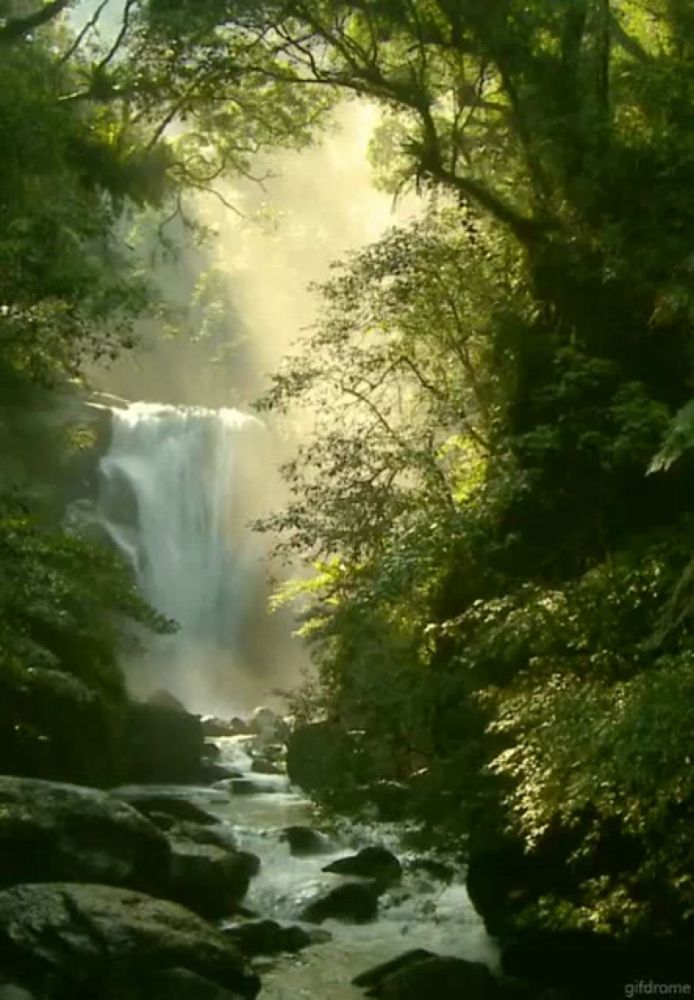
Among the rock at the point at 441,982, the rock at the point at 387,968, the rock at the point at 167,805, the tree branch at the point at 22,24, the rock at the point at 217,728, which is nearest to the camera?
the rock at the point at 441,982

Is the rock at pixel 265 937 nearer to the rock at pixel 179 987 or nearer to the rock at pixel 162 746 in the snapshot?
the rock at pixel 179 987

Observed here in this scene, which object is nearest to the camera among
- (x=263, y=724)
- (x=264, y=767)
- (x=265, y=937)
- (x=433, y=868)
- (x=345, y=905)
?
(x=265, y=937)

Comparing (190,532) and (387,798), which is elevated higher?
(190,532)

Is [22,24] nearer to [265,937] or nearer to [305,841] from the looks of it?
[265,937]

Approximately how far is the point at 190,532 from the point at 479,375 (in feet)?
79.5

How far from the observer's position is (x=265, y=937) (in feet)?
38.1

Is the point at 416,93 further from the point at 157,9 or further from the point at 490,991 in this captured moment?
the point at 490,991

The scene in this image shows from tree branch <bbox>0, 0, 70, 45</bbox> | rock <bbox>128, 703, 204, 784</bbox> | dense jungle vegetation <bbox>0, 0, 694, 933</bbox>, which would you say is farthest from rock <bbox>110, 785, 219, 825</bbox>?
tree branch <bbox>0, 0, 70, 45</bbox>

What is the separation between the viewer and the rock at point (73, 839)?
36.3 ft

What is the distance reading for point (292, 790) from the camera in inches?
770

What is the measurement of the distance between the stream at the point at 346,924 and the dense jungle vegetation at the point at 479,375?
1806 millimetres

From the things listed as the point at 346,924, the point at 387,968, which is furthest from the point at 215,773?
the point at 387,968

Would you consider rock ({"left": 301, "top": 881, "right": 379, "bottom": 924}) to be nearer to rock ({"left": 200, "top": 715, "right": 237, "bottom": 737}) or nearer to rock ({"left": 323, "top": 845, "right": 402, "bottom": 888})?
rock ({"left": 323, "top": 845, "right": 402, "bottom": 888})

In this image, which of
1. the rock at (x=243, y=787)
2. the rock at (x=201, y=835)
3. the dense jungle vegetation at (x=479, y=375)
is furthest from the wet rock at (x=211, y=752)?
the dense jungle vegetation at (x=479, y=375)
